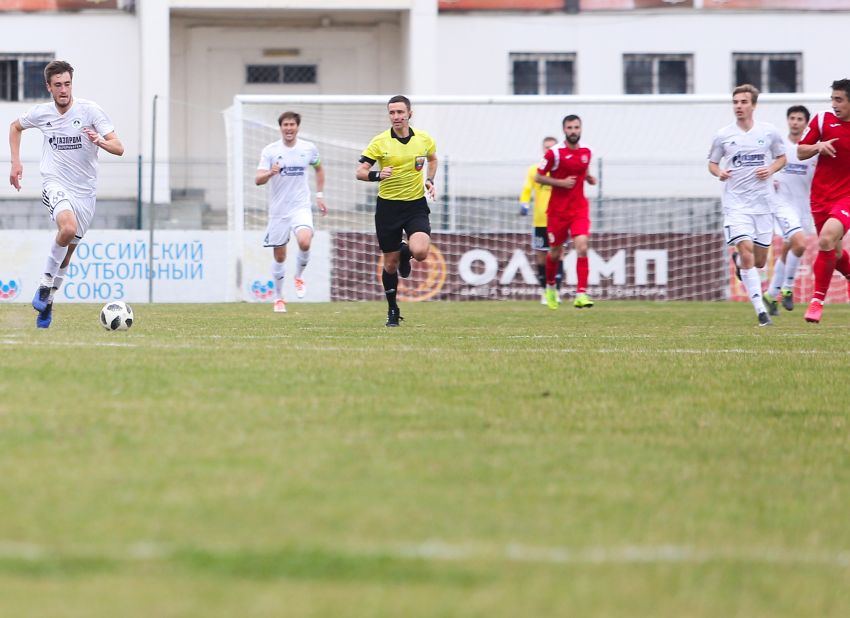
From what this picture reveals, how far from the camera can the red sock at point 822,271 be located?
13.5 m

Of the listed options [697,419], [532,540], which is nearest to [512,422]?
[697,419]

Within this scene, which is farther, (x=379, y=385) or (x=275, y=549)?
(x=379, y=385)

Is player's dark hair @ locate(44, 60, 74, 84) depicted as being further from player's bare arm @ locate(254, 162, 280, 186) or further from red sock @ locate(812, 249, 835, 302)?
red sock @ locate(812, 249, 835, 302)

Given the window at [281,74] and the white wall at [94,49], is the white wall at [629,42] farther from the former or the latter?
the white wall at [94,49]

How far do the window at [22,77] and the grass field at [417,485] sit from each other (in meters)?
20.6

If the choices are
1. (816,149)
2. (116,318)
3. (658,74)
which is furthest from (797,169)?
(658,74)

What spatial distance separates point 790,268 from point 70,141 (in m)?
8.31

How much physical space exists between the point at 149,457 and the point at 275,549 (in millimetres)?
1421

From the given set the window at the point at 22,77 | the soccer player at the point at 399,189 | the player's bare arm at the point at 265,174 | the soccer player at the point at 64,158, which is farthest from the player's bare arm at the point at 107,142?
the window at the point at 22,77

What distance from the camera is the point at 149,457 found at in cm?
504

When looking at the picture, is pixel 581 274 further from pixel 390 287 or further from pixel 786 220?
pixel 390 287

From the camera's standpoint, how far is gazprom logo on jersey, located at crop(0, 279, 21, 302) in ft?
68.3

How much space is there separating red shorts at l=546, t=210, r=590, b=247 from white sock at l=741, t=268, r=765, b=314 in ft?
11.0

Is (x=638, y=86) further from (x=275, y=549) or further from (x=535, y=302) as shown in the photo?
(x=275, y=549)
